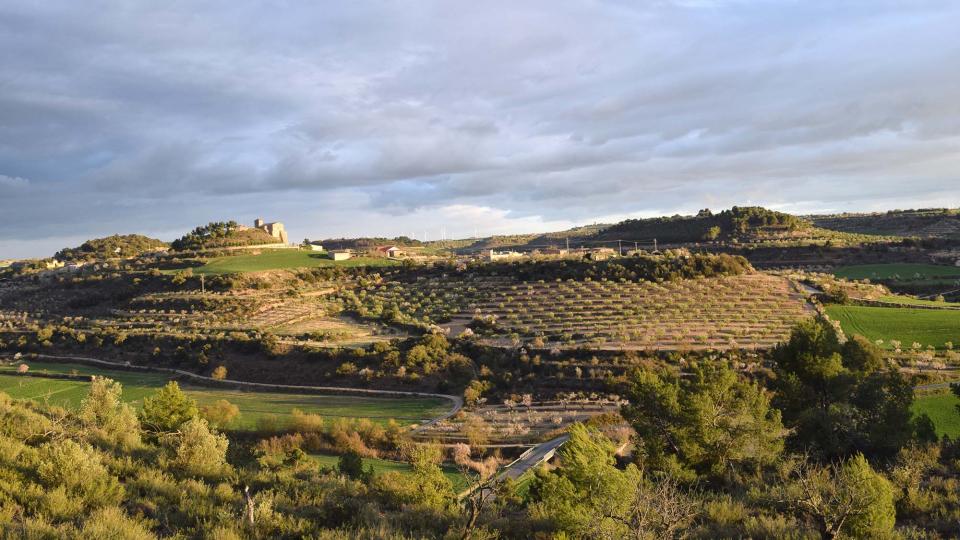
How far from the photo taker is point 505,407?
1176 inches

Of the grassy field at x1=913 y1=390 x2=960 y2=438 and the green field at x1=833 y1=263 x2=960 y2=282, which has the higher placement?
the green field at x1=833 y1=263 x2=960 y2=282

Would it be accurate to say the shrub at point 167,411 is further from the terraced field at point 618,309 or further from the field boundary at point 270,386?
the terraced field at point 618,309

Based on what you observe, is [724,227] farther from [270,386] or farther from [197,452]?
[197,452]

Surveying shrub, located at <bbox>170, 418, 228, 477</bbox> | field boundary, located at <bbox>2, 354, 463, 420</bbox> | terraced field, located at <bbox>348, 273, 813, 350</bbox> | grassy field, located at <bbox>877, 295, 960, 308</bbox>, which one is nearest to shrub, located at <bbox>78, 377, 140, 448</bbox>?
shrub, located at <bbox>170, 418, 228, 477</bbox>

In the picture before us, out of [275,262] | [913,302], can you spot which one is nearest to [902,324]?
[913,302]

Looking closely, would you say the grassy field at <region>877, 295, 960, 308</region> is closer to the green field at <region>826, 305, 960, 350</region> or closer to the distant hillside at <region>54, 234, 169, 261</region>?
the green field at <region>826, 305, 960, 350</region>

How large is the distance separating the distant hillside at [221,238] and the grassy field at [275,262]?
326 inches

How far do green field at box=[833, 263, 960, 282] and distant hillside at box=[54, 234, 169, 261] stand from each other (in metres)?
106

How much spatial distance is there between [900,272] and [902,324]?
119 feet

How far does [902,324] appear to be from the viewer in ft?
125

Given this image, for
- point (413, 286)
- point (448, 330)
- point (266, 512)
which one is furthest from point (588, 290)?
point (266, 512)

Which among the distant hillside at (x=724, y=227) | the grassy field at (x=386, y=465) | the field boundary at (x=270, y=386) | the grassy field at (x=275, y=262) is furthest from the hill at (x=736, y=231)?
the grassy field at (x=386, y=465)

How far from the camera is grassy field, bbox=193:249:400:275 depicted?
66.1 m

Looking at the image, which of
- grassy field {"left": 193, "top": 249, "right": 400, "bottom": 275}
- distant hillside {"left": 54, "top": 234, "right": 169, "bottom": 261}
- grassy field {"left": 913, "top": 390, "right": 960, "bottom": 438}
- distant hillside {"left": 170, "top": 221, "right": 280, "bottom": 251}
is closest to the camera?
grassy field {"left": 913, "top": 390, "right": 960, "bottom": 438}
